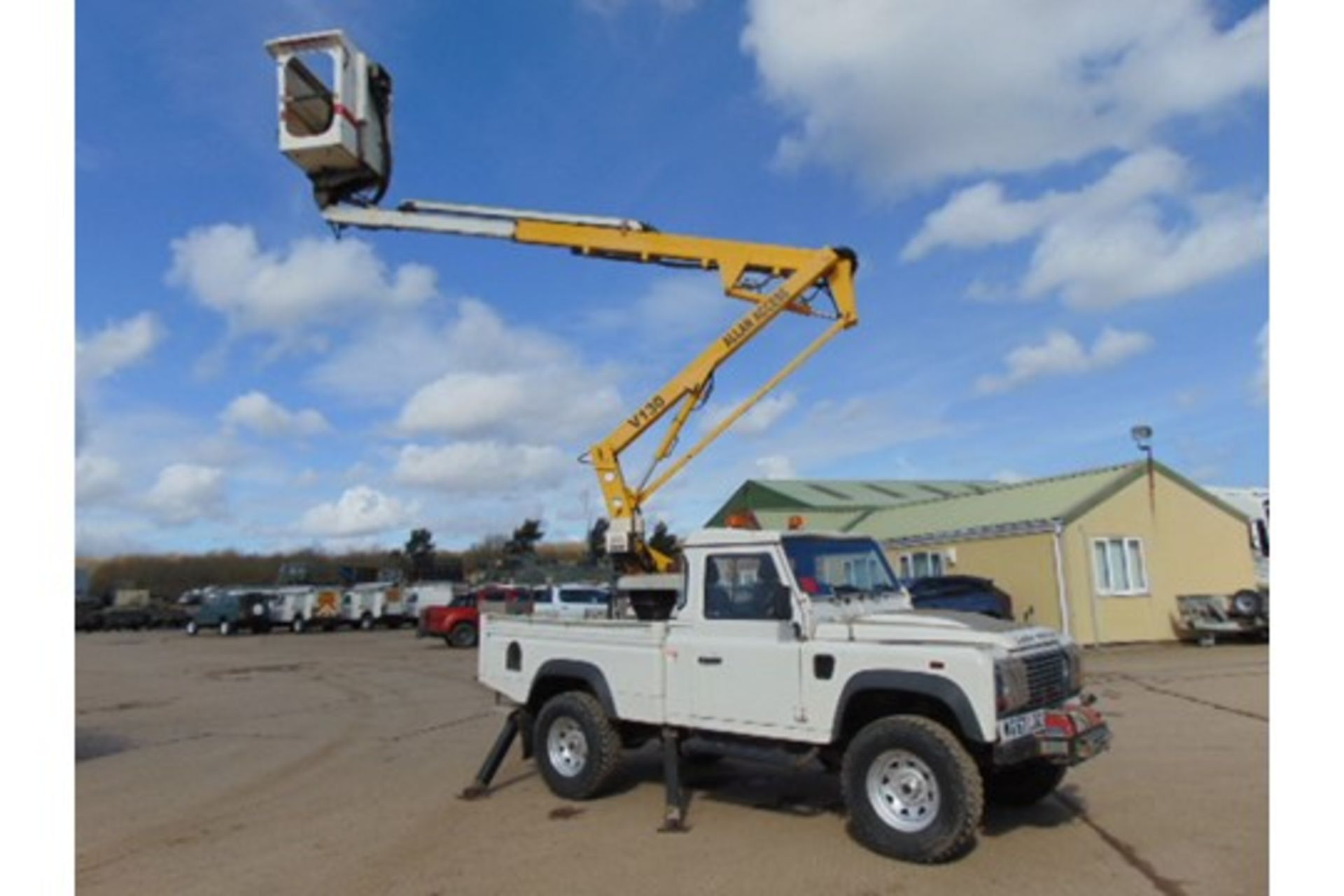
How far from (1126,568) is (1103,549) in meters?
0.78

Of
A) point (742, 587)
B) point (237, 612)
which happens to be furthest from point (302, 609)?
point (742, 587)

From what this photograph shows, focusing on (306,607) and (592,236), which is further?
(306,607)

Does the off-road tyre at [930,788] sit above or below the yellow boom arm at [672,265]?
below

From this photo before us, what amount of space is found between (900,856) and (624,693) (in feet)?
8.74

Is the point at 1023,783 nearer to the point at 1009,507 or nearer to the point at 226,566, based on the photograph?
the point at 1009,507

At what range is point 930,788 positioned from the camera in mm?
6141

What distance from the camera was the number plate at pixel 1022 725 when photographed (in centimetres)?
597

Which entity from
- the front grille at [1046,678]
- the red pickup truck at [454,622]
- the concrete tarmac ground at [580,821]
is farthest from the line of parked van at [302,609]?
the front grille at [1046,678]

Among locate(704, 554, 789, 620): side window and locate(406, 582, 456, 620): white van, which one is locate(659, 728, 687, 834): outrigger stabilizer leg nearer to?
locate(704, 554, 789, 620): side window

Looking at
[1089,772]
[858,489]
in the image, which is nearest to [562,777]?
[1089,772]

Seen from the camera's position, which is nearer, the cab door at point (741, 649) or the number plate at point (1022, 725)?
the number plate at point (1022, 725)

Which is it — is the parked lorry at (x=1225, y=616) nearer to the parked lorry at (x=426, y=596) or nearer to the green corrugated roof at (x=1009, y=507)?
the green corrugated roof at (x=1009, y=507)

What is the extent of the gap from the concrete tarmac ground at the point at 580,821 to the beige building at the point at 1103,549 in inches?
331

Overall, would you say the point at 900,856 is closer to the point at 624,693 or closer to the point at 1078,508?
the point at 624,693
